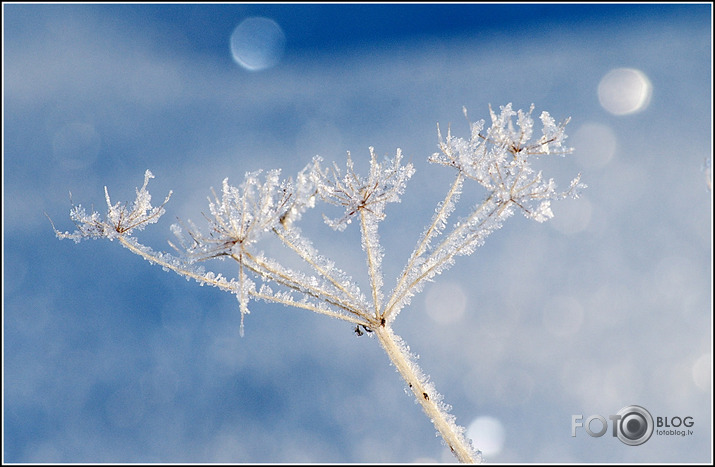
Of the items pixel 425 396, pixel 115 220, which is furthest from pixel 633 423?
pixel 115 220

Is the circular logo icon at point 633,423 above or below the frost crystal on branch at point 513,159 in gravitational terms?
below

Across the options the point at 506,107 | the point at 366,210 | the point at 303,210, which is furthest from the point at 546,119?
the point at 303,210

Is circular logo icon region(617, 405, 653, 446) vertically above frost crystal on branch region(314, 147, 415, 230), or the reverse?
frost crystal on branch region(314, 147, 415, 230)

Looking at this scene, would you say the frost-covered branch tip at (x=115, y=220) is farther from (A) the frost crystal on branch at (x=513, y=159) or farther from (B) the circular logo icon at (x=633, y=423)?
(B) the circular logo icon at (x=633, y=423)

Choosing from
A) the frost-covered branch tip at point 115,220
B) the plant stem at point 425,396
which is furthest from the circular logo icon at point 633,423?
the frost-covered branch tip at point 115,220

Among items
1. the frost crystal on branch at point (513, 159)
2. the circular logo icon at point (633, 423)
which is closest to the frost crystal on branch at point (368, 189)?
the frost crystal on branch at point (513, 159)

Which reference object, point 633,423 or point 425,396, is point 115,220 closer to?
point 425,396

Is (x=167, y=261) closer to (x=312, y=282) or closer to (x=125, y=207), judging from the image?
(x=125, y=207)

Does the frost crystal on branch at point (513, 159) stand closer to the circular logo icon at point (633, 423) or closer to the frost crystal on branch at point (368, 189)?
the frost crystal on branch at point (368, 189)

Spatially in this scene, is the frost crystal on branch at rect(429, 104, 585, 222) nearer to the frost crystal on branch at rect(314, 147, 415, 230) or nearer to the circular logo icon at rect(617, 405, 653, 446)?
the frost crystal on branch at rect(314, 147, 415, 230)

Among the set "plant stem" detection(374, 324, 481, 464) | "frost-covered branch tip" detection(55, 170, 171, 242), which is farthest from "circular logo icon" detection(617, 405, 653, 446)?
"frost-covered branch tip" detection(55, 170, 171, 242)
